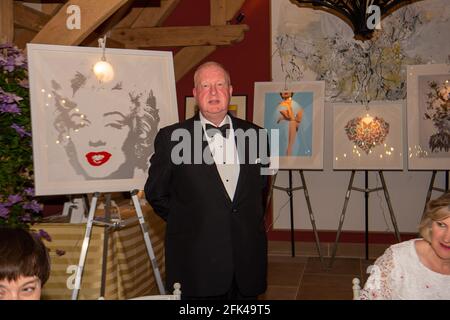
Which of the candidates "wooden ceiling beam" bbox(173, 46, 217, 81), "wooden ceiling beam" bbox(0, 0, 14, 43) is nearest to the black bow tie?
"wooden ceiling beam" bbox(0, 0, 14, 43)

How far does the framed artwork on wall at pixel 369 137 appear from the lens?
5.05 metres

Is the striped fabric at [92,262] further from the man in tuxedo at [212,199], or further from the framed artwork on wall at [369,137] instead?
the framed artwork on wall at [369,137]

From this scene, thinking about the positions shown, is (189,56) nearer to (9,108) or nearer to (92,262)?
(92,262)

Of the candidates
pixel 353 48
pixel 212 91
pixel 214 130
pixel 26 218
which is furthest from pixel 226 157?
pixel 353 48

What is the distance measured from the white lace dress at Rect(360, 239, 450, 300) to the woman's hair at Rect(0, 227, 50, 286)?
1035mm

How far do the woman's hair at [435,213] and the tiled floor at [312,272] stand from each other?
2.50 meters

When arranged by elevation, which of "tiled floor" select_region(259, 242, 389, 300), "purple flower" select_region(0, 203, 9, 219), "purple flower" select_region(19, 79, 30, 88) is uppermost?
"purple flower" select_region(19, 79, 30, 88)

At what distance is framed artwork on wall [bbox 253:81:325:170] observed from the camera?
520cm

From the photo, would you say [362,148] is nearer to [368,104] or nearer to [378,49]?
[368,104]

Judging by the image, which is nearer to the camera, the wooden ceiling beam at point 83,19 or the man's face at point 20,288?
the man's face at point 20,288

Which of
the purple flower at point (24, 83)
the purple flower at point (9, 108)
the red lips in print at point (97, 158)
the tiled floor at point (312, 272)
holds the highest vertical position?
the purple flower at point (24, 83)

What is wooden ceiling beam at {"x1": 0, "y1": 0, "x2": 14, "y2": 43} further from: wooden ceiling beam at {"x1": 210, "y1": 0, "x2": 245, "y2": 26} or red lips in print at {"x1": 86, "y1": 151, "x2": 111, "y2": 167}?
wooden ceiling beam at {"x1": 210, "y1": 0, "x2": 245, "y2": 26}

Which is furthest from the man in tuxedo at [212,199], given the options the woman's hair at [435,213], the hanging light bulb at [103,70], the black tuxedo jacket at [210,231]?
the hanging light bulb at [103,70]
